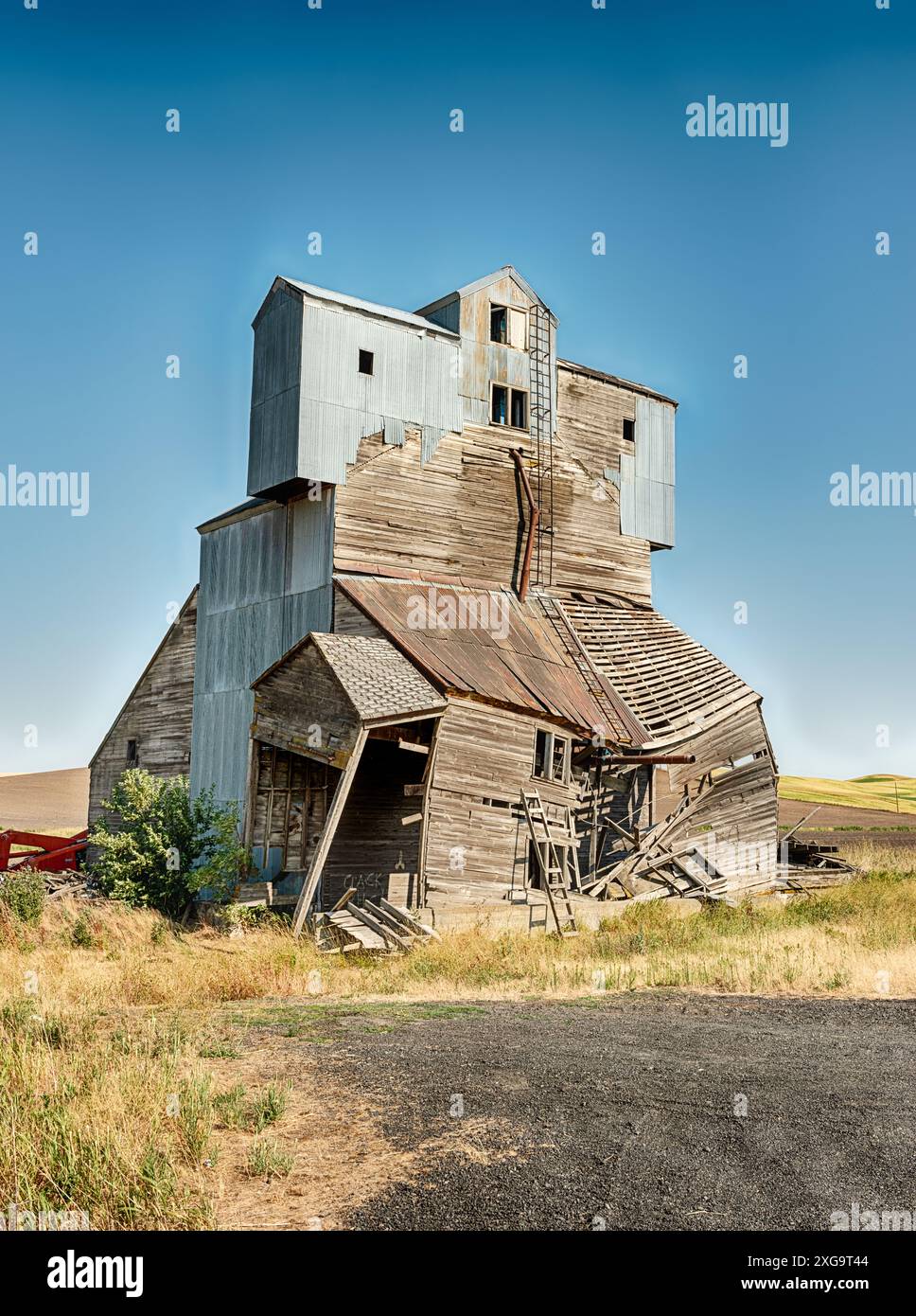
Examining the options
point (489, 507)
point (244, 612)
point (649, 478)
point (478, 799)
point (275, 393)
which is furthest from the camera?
point (649, 478)

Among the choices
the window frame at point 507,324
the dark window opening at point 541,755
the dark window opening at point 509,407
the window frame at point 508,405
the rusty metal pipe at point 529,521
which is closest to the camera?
the dark window opening at point 541,755

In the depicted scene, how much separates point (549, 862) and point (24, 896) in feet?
33.5

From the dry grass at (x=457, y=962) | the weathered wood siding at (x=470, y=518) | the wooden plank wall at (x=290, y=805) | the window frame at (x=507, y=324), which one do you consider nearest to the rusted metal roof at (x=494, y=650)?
the weathered wood siding at (x=470, y=518)

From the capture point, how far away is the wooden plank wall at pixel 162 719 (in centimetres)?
Answer: 3011

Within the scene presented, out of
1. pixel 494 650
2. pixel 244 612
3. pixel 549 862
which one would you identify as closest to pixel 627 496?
pixel 494 650

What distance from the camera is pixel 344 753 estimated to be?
19.3 metres

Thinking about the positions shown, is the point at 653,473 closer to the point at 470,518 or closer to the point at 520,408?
the point at 520,408

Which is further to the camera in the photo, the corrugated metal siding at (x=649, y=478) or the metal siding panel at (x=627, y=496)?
the corrugated metal siding at (x=649, y=478)

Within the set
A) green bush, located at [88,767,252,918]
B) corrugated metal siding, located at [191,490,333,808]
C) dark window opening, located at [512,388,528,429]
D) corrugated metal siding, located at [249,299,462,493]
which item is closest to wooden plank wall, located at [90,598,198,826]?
corrugated metal siding, located at [191,490,333,808]

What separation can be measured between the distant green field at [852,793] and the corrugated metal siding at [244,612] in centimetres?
6539

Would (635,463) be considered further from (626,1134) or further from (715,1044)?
(626,1134)

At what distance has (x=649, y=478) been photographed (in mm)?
31938

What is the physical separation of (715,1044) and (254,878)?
12.9 metres

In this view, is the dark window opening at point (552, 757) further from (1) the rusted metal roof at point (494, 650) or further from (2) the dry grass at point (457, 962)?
(2) the dry grass at point (457, 962)
